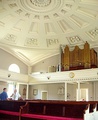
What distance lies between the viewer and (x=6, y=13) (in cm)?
1130

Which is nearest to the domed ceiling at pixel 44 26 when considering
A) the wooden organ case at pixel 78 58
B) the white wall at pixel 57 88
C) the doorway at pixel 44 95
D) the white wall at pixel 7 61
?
the white wall at pixel 7 61

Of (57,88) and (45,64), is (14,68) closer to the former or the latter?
(45,64)

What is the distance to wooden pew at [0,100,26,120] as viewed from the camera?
8.22 metres

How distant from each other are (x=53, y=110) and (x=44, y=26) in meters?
6.73

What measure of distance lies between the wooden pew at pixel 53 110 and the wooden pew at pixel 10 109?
397 mm

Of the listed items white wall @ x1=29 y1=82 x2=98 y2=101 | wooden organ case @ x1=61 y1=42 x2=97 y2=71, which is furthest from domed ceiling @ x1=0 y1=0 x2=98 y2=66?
white wall @ x1=29 y1=82 x2=98 y2=101

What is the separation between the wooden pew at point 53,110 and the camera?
733cm

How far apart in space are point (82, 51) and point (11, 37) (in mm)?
5251

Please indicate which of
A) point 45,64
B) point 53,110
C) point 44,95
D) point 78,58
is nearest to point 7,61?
point 45,64

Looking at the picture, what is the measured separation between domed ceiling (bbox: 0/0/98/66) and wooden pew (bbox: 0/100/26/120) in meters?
5.19

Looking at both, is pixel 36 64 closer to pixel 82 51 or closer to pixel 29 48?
pixel 29 48

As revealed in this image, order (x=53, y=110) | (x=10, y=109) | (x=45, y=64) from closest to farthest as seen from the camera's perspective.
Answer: (x=53, y=110)
(x=10, y=109)
(x=45, y=64)

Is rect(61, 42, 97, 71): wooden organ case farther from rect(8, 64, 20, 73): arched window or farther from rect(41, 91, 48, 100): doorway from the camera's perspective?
rect(8, 64, 20, 73): arched window

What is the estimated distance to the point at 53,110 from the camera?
8.02 metres
